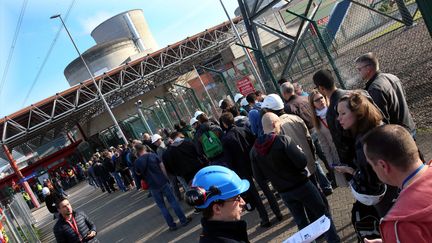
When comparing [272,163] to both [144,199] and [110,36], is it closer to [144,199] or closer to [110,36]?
[144,199]

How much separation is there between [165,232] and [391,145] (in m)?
7.52

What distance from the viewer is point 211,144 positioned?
23.3ft

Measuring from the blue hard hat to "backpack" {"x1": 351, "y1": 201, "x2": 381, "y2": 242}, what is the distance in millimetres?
1188

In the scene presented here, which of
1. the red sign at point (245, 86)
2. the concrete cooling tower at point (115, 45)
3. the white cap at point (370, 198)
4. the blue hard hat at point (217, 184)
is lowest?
the white cap at point (370, 198)

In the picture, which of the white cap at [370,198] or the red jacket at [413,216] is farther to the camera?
the white cap at [370,198]

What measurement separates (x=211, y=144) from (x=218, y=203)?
472 cm

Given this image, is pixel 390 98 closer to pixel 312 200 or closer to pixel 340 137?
pixel 340 137

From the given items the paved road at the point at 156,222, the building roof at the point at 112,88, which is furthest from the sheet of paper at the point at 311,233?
the building roof at the point at 112,88

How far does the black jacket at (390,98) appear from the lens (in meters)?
4.15

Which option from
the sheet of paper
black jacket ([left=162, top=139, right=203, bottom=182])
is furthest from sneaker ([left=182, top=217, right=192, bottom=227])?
the sheet of paper

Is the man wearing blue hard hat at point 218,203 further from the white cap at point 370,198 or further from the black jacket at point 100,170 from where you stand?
the black jacket at point 100,170

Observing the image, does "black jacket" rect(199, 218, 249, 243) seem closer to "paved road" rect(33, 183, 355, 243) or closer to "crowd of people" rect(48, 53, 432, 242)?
"crowd of people" rect(48, 53, 432, 242)

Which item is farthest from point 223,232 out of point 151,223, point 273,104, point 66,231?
point 151,223

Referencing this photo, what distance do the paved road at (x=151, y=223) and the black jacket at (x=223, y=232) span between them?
9.93 ft
